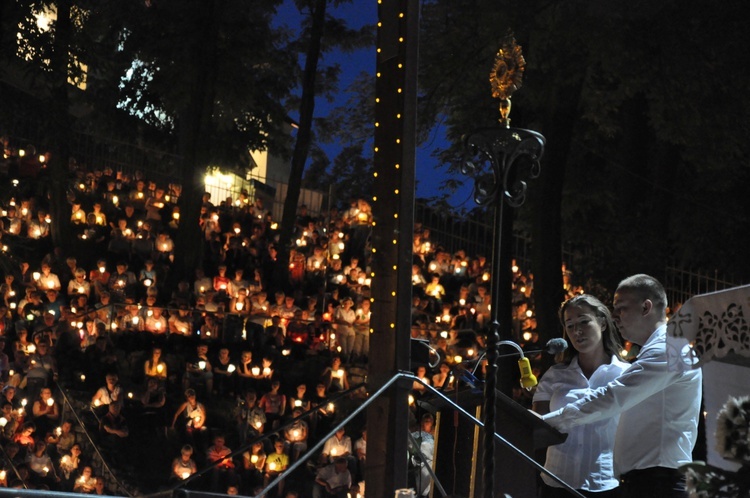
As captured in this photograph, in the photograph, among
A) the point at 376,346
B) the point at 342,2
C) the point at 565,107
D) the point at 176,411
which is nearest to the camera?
the point at 376,346

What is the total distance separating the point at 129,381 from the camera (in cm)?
1605

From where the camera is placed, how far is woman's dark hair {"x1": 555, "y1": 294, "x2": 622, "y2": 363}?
18.5 feet

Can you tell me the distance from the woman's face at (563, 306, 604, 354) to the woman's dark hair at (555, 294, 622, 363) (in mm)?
20

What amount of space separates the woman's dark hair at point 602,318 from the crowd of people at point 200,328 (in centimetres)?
620

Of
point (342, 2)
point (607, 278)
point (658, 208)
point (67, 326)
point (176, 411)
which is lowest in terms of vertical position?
point (176, 411)

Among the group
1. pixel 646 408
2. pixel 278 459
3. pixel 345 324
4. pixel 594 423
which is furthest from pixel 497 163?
pixel 345 324

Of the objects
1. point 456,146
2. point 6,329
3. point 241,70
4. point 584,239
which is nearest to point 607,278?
point 584,239

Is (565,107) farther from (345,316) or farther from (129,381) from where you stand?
(129,381)

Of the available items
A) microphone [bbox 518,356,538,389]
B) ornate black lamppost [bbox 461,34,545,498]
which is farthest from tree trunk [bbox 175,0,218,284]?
microphone [bbox 518,356,538,389]

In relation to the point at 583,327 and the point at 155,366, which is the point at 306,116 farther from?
the point at 583,327

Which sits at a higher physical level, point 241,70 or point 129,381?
point 241,70

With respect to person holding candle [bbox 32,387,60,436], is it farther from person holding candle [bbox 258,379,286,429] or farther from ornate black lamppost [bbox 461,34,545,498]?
ornate black lamppost [bbox 461,34,545,498]

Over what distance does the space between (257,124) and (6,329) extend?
1239 centimetres

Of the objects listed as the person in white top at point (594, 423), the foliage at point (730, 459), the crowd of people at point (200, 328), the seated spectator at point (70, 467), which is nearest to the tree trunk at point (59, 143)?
the crowd of people at point (200, 328)
